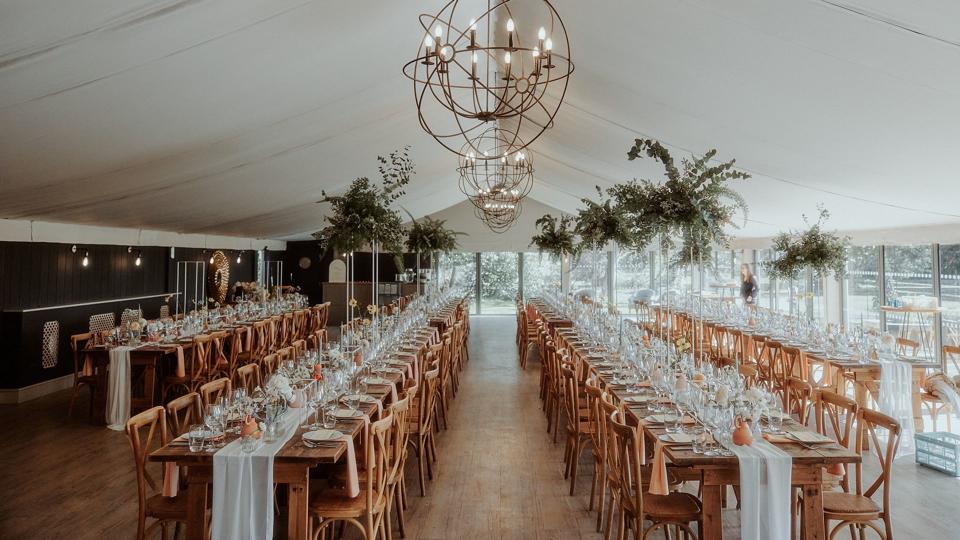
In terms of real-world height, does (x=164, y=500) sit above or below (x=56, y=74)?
below

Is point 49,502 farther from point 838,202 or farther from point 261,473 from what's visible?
point 838,202

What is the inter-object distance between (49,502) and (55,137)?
2962 millimetres

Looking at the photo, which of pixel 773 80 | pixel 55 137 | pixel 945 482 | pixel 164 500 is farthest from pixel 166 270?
pixel 945 482

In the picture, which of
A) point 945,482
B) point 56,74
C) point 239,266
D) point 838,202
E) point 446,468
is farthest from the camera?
point 239,266

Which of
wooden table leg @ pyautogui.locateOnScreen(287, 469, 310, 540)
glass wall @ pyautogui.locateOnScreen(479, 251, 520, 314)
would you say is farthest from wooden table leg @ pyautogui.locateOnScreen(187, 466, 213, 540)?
glass wall @ pyautogui.locateOnScreen(479, 251, 520, 314)

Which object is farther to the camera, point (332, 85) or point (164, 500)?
point (332, 85)

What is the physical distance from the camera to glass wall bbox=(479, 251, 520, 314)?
808 inches

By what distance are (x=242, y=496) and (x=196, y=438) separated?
51 centimetres

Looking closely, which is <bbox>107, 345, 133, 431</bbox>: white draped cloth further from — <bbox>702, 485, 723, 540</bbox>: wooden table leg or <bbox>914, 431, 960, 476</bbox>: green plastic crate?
<bbox>914, 431, 960, 476</bbox>: green plastic crate

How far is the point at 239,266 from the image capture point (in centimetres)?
1541

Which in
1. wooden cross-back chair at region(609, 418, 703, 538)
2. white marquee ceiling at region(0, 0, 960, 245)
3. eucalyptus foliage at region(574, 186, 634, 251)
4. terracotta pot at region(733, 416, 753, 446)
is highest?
white marquee ceiling at region(0, 0, 960, 245)

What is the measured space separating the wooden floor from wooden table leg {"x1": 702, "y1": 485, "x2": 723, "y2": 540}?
3.51 feet

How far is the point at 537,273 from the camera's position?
20.8 metres

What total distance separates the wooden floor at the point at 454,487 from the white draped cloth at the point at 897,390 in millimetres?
700
